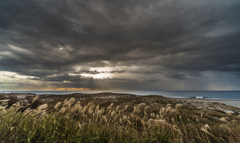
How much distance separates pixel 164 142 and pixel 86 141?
95.1 inches

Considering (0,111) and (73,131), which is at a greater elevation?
(0,111)

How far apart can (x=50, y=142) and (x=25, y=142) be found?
1.94ft

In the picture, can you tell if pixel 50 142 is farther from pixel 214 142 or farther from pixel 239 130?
pixel 239 130

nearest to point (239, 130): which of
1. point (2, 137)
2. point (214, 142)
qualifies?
point (214, 142)

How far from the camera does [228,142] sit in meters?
4.58

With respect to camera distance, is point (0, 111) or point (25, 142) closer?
point (25, 142)

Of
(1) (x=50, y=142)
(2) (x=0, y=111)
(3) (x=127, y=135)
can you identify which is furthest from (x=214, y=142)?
(2) (x=0, y=111)

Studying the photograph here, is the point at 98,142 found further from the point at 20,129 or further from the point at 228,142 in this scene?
the point at 228,142

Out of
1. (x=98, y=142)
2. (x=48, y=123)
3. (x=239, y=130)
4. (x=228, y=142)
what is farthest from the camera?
(x=239, y=130)

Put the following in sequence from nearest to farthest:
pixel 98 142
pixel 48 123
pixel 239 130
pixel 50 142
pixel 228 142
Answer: pixel 50 142
pixel 98 142
pixel 48 123
pixel 228 142
pixel 239 130

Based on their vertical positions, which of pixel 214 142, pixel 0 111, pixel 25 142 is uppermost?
pixel 0 111

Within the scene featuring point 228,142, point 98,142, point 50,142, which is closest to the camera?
point 50,142

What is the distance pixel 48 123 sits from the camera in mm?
4027

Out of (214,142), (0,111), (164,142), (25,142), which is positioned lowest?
(214,142)
